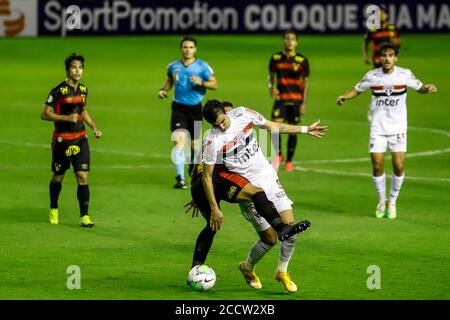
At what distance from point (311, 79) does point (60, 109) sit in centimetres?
2240

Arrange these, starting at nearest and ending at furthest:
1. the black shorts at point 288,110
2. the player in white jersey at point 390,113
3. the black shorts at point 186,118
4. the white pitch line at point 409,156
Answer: the player in white jersey at point 390,113 < the black shorts at point 186,118 < the black shorts at point 288,110 < the white pitch line at point 409,156

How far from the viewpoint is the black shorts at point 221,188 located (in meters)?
13.6

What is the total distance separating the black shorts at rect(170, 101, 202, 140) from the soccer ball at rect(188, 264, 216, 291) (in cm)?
797

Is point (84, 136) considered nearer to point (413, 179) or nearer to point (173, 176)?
point (173, 176)

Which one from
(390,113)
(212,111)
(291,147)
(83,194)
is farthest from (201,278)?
(291,147)

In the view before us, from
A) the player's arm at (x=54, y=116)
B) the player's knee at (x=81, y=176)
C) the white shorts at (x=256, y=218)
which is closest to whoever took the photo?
the white shorts at (x=256, y=218)

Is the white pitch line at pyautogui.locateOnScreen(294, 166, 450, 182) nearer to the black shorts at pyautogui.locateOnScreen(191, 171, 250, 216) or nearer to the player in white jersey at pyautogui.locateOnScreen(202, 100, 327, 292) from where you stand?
the player in white jersey at pyautogui.locateOnScreen(202, 100, 327, 292)

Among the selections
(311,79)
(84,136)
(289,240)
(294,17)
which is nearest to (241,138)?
(289,240)

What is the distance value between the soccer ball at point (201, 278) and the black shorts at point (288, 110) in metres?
10.3

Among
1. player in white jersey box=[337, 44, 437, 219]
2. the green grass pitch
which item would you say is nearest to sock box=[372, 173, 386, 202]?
player in white jersey box=[337, 44, 437, 219]

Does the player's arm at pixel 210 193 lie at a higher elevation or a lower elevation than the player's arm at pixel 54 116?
lower

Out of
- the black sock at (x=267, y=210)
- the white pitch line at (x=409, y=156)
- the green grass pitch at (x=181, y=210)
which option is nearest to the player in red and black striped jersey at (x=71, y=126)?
the green grass pitch at (x=181, y=210)

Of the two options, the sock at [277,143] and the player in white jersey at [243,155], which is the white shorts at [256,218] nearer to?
the player in white jersey at [243,155]

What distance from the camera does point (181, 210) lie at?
757 inches
